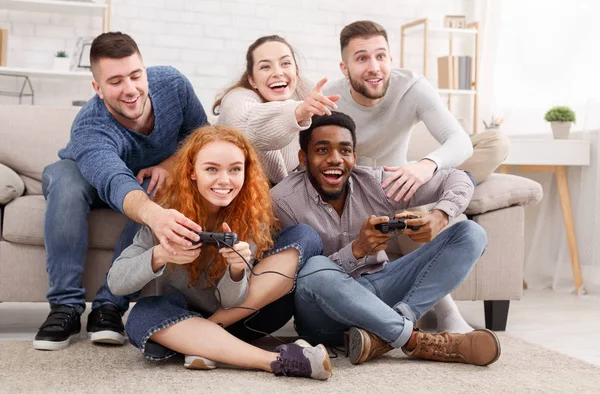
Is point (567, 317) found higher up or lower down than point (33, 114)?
lower down

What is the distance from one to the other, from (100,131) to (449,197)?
0.93 meters

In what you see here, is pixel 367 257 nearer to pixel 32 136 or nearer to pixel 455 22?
pixel 32 136

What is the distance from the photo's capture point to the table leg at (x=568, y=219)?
328cm

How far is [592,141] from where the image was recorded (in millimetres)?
3316

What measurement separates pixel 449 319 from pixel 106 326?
96cm

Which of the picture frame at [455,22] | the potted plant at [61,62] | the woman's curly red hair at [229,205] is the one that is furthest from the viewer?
the picture frame at [455,22]

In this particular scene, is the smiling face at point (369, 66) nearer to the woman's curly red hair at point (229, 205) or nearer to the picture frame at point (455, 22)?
the woman's curly red hair at point (229, 205)

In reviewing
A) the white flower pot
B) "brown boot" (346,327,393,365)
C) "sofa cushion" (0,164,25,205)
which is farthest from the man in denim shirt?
the white flower pot

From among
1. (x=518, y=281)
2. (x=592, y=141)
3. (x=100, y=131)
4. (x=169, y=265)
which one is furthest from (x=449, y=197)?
(x=592, y=141)

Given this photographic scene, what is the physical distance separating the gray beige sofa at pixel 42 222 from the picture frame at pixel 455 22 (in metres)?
1.68

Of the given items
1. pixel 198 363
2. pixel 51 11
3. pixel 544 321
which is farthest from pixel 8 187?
pixel 51 11

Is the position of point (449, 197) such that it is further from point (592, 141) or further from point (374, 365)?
point (592, 141)

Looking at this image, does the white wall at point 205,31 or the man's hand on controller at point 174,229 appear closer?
the man's hand on controller at point 174,229

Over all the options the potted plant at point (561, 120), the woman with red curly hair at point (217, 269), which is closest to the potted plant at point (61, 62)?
the woman with red curly hair at point (217, 269)
